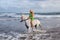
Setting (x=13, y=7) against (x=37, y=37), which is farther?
(x=13, y=7)

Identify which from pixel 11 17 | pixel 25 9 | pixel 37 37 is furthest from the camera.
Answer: pixel 11 17

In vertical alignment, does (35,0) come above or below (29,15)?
above

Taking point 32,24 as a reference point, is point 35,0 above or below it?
above

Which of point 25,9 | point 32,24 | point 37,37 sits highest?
point 25,9

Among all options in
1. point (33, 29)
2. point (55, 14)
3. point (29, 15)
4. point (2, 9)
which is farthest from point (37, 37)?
point (2, 9)

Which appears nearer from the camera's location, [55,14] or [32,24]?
[32,24]

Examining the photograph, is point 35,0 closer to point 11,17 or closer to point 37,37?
point 11,17

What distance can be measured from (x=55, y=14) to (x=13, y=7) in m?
0.62

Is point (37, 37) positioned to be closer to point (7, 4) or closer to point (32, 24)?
point (32, 24)

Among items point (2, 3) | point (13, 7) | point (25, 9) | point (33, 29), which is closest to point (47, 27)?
point (33, 29)

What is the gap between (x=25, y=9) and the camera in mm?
2518

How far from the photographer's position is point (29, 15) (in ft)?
7.95

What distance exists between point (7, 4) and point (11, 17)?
216mm

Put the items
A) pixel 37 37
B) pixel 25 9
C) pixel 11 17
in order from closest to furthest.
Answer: pixel 37 37
pixel 25 9
pixel 11 17
